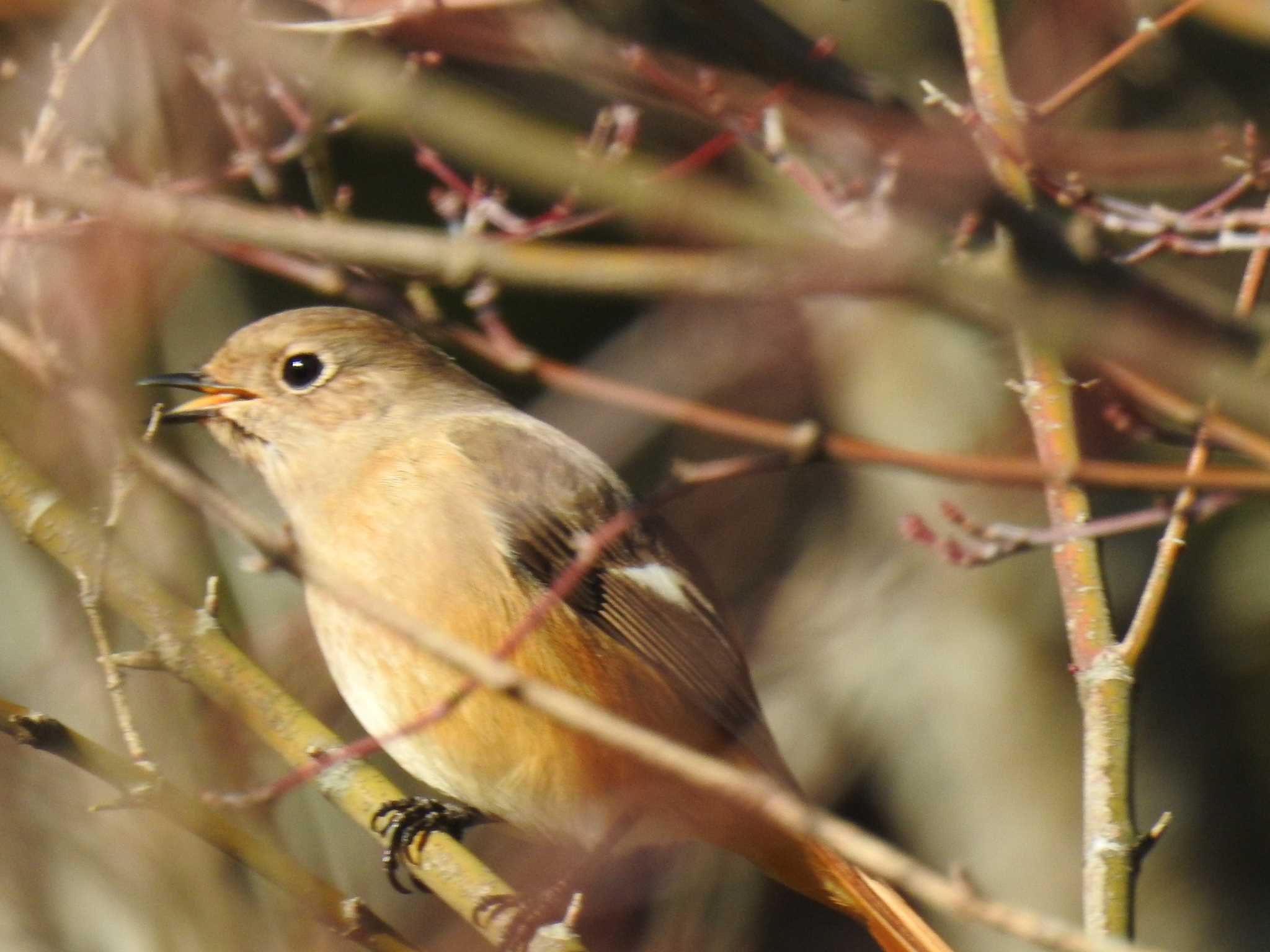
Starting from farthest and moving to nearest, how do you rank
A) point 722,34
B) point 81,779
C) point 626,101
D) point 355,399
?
point 81,779 → point 355,399 → point 626,101 → point 722,34

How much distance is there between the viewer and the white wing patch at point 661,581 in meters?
3.96

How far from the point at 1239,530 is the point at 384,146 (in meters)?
3.70

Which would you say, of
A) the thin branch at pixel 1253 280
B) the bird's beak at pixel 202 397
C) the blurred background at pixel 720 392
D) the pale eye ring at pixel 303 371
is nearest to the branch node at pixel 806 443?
the blurred background at pixel 720 392

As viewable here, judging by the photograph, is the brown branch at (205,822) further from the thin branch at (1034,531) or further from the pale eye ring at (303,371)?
the pale eye ring at (303,371)

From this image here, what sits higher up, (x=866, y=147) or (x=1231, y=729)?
(x=1231, y=729)

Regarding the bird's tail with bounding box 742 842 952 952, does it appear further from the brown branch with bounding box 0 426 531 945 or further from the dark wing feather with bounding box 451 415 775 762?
the brown branch with bounding box 0 426 531 945

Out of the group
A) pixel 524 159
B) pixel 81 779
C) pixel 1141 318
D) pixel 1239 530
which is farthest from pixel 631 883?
pixel 1141 318

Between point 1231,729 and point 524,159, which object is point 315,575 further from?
point 1231,729

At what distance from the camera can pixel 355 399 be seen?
13.2 feet

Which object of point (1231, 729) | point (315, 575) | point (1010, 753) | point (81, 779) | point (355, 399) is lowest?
point (315, 575)

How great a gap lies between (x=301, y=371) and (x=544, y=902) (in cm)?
145

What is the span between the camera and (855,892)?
3713mm

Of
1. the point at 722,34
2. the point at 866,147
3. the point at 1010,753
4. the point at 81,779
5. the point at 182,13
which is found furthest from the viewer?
the point at 1010,753

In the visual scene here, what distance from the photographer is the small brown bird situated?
3520 millimetres
